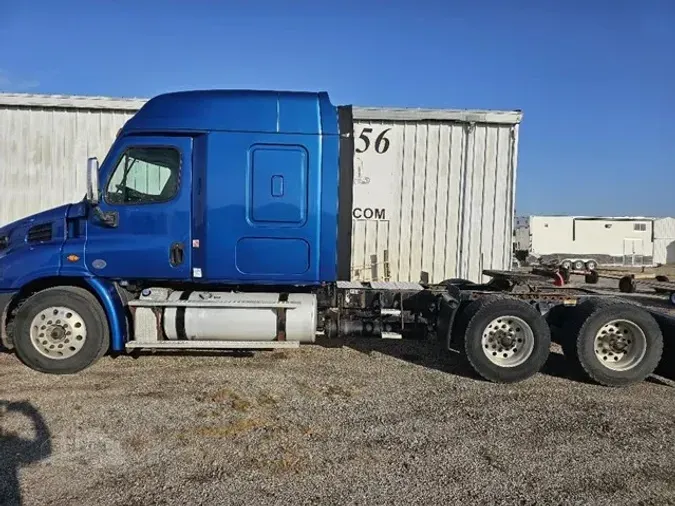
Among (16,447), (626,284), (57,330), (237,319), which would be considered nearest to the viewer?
(16,447)

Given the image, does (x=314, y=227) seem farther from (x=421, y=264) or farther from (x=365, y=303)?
(x=421, y=264)

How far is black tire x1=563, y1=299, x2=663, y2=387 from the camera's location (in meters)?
5.34

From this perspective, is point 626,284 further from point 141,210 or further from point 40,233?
point 40,233

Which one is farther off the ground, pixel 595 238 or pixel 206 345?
Result: pixel 595 238

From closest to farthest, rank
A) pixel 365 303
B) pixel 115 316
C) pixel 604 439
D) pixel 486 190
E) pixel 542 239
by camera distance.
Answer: pixel 604 439, pixel 115 316, pixel 365 303, pixel 486 190, pixel 542 239

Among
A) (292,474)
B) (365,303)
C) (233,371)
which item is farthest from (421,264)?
(292,474)

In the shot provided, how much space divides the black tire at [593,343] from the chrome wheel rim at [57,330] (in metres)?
5.42

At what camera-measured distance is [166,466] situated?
136 inches

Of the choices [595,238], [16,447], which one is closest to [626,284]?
[16,447]

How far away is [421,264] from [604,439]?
542cm

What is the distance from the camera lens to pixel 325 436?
3.97 metres

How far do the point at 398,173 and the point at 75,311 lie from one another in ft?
19.1

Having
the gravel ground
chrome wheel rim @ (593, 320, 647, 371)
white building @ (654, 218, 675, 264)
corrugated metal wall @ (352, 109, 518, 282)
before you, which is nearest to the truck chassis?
chrome wheel rim @ (593, 320, 647, 371)

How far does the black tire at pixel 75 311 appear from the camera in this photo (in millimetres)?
5323
